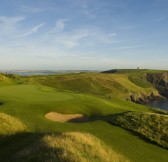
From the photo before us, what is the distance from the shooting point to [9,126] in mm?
20844

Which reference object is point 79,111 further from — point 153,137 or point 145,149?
point 145,149

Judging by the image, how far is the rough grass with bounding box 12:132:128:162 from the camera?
12242 mm

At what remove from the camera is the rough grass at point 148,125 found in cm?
2366

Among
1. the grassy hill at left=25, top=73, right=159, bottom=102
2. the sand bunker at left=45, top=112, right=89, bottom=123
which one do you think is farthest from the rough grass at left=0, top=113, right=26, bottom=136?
the grassy hill at left=25, top=73, right=159, bottom=102

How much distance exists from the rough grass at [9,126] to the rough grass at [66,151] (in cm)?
519

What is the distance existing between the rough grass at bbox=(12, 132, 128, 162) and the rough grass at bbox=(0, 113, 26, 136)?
204 inches

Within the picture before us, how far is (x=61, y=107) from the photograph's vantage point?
32.6 metres

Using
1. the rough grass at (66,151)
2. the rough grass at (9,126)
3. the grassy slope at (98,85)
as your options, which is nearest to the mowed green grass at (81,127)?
the rough grass at (9,126)

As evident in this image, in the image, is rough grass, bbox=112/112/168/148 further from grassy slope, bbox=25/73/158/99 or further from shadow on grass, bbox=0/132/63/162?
grassy slope, bbox=25/73/158/99

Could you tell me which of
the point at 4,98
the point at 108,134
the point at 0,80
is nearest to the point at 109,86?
the point at 0,80

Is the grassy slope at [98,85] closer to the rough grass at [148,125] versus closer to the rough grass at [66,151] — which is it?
the rough grass at [148,125]

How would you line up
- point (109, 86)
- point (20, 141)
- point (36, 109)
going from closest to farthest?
point (20, 141) → point (36, 109) → point (109, 86)

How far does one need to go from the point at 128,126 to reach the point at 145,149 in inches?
203

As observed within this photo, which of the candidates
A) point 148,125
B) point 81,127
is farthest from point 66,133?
point 148,125
